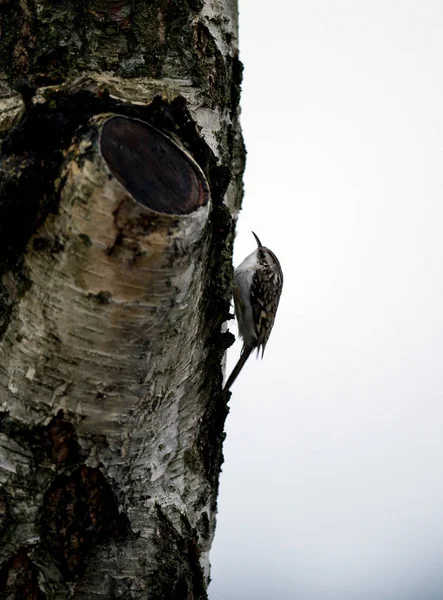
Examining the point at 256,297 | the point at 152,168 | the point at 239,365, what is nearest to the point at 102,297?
the point at 152,168

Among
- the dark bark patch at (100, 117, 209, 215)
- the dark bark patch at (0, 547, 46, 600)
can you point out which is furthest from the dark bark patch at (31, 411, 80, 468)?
the dark bark patch at (100, 117, 209, 215)

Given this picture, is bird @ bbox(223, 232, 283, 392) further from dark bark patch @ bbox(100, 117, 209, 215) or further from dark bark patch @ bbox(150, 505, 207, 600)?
dark bark patch @ bbox(100, 117, 209, 215)

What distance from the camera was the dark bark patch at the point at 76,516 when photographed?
121 cm

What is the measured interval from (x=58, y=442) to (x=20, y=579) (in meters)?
0.24

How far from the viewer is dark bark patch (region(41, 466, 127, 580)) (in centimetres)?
121

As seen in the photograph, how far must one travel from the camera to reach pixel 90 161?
40.4 inches

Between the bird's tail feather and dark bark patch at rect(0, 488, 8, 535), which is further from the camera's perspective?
the bird's tail feather

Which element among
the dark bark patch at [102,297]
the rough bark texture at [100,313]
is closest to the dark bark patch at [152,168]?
the rough bark texture at [100,313]

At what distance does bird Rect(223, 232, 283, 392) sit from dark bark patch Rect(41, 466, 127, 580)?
217 centimetres

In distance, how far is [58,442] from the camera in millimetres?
1200

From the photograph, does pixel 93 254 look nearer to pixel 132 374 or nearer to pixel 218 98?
pixel 132 374

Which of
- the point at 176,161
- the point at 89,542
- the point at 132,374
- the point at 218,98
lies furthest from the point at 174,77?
the point at 89,542

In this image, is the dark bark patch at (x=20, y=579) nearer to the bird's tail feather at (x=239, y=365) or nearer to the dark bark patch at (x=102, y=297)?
the dark bark patch at (x=102, y=297)

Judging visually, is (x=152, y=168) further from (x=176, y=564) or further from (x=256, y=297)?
(x=256, y=297)
